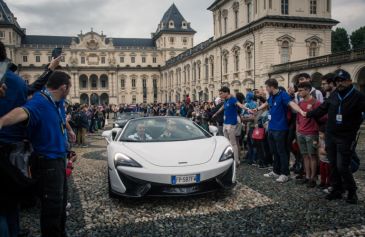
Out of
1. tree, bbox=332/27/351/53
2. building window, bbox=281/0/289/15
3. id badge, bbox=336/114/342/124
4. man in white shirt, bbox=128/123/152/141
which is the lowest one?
man in white shirt, bbox=128/123/152/141

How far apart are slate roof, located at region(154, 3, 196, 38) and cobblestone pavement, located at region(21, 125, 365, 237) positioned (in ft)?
267

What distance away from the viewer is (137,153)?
17.3 feet

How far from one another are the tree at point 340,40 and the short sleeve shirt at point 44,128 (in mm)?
67228

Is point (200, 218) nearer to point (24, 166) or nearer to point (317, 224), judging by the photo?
point (317, 224)

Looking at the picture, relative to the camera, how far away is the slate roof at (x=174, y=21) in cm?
8394

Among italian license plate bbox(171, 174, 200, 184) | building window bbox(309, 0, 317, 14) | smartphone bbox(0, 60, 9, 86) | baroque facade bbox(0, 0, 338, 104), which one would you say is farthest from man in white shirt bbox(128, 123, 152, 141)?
building window bbox(309, 0, 317, 14)

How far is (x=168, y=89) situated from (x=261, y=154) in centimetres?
6777

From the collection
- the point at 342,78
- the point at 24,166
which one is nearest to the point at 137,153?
the point at 24,166

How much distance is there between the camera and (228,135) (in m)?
8.43

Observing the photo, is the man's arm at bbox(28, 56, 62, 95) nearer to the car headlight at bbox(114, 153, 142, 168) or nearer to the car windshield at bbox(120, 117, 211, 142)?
the car headlight at bbox(114, 153, 142, 168)

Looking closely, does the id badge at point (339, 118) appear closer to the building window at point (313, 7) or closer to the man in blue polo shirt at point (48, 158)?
the man in blue polo shirt at point (48, 158)

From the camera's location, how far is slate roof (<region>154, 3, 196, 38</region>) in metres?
83.9

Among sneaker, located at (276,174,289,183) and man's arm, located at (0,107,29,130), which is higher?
man's arm, located at (0,107,29,130)

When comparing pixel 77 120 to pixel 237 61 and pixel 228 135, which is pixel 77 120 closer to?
pixel 228 135
